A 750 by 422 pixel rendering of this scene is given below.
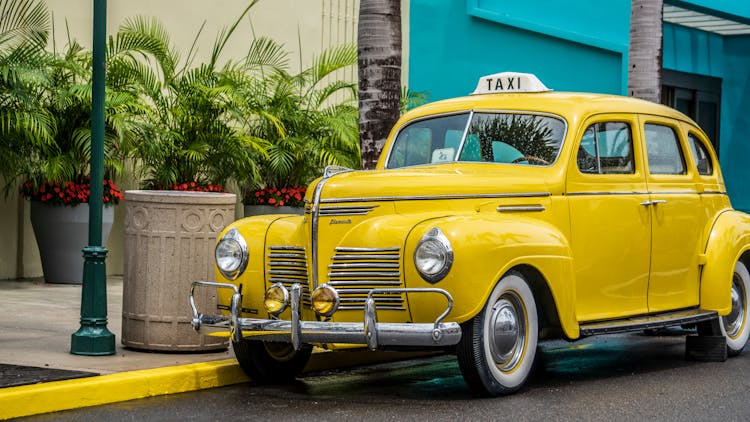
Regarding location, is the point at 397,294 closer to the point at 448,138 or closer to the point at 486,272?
the point at 486,272

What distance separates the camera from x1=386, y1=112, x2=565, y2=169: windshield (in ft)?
29.4

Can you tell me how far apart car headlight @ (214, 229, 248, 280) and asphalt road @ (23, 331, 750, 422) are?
31.3 inches

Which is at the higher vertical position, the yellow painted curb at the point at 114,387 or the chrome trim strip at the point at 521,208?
the chrome trim strip at the point at 521,208

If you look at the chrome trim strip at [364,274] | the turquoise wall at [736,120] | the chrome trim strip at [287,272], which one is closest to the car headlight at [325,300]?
the chrome trim strip at [364,274]

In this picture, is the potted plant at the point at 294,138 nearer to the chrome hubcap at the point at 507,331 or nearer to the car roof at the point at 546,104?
the car roof at the point at 546,104

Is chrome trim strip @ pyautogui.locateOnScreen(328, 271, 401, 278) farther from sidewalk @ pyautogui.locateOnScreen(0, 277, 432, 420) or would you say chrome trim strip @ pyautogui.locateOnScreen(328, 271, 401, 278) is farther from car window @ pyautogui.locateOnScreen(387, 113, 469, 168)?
car window @ pyautogui.locateOnScreen(387, 113, 469, 168)

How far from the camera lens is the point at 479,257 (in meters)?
7.45

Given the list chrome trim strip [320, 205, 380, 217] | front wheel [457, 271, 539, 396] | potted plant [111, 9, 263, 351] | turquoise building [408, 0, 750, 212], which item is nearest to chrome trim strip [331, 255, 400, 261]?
chrome trim strip [320, 205, 380, 217]

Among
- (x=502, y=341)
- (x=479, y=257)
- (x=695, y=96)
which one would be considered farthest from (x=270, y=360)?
(x=695, y=96)

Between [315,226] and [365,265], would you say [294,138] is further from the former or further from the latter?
[365,265]

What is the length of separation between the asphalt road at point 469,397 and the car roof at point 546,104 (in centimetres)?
196

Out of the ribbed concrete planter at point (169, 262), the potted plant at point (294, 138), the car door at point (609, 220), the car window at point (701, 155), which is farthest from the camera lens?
the potted plant at point (294, 138)

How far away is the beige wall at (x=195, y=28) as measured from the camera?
14.3 meters

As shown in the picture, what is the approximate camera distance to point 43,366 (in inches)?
319
